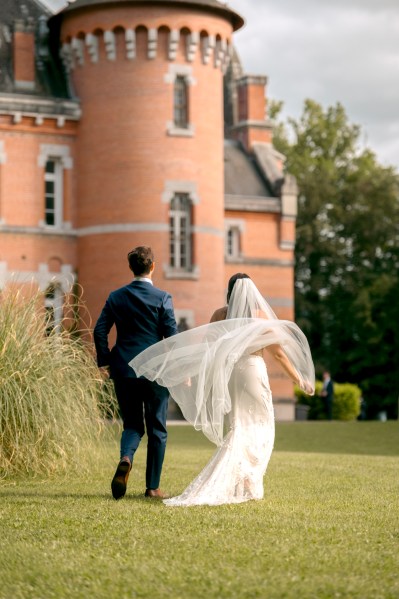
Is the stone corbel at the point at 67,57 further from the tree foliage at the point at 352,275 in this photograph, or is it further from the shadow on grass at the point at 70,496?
the shadow on grass at the point at 70,496

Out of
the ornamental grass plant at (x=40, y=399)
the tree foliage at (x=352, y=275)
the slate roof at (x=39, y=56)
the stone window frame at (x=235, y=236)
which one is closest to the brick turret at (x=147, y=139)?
the slate roof at (x=39, y=56)

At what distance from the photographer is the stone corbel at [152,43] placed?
33.0 meters

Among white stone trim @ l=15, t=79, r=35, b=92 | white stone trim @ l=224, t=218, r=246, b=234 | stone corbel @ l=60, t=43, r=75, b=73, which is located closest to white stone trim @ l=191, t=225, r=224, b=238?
white stone trim @ l=224, t=218, r=246, b=234

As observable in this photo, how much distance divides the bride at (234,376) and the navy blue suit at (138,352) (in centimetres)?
15

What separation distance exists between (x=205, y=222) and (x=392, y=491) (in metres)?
23.8

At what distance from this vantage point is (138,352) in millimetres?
9844

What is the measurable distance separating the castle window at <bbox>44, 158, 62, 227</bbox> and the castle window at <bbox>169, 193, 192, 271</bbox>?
324 centimetres

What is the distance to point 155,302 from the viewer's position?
9.90 meters

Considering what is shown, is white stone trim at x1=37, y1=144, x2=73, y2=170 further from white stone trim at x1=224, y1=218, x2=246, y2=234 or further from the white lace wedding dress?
the white lace wedding dress

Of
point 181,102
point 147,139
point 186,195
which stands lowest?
point 186,195

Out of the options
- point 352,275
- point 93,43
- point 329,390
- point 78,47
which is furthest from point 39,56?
point 352,275

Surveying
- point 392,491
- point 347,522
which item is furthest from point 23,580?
point 392,491

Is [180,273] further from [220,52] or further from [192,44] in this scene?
[220,52]

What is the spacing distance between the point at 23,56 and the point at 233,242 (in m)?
8.69
